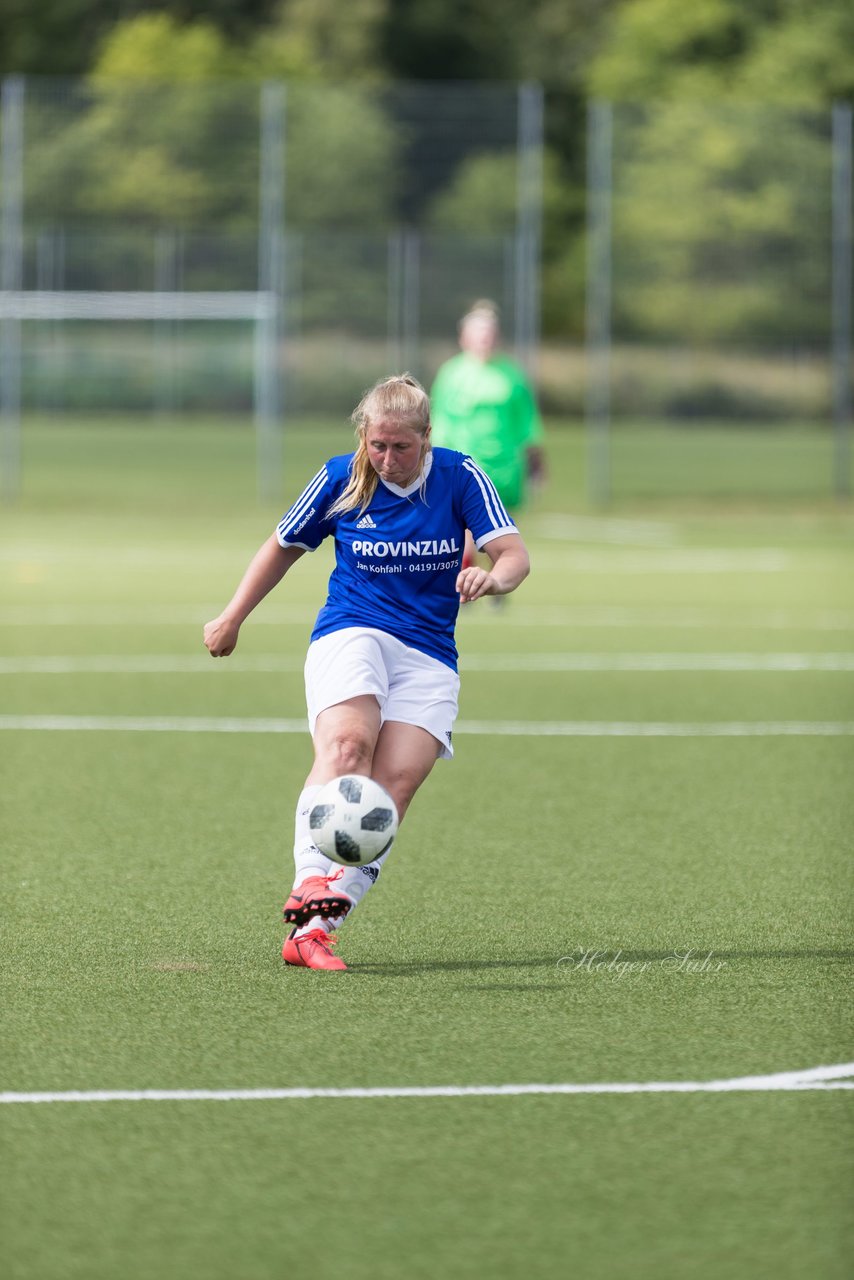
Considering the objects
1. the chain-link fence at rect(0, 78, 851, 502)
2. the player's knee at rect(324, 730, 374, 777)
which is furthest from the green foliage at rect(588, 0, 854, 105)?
the player's knee at rect(324, 730, 374, 777)

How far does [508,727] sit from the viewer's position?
1048 cm

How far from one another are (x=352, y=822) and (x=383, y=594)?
0.78 metres

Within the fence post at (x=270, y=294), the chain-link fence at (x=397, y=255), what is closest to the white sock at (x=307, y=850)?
the fence post at (x=270, y=294)

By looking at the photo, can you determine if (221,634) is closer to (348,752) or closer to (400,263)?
(348,752)

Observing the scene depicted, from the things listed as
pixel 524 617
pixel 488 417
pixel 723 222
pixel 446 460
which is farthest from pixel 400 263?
pixel 446 460

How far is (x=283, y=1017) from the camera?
5211 mm

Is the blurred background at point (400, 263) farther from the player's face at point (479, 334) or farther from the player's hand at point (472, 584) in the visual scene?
the player's hand at point (472, 584)

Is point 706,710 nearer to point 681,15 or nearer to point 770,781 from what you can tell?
point 770,781

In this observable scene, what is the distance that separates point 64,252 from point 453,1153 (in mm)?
25094

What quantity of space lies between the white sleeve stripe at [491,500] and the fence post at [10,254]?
1967 cm

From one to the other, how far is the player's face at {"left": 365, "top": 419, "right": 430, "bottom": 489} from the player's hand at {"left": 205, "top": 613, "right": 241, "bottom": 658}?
1.93 ft

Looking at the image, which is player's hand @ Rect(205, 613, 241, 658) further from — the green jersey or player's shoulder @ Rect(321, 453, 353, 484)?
the green jersey

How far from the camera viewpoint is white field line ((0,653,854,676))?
12664 mm

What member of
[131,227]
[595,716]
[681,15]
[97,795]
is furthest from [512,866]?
[681,15]
